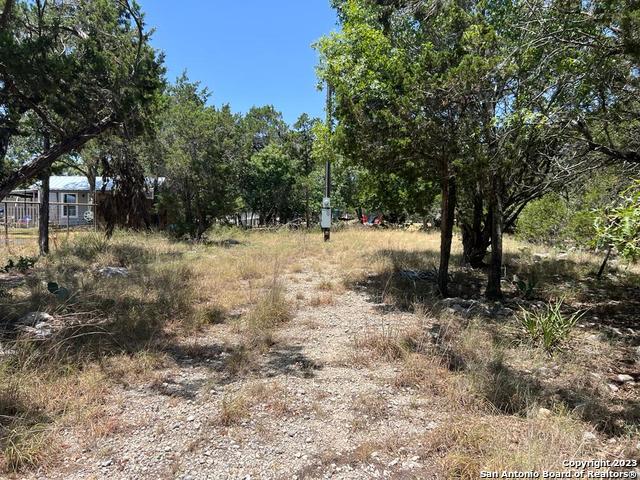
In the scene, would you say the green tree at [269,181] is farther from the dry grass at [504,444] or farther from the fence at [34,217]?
the dry grass at [504,444]

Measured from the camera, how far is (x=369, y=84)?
7.15 meters

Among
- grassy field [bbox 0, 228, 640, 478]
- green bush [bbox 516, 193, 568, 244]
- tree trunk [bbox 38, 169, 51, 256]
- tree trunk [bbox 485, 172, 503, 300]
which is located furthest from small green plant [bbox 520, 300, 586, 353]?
tree trunk [bbox 38, 169, 51, 256]

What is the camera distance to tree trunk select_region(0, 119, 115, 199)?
6031 mm

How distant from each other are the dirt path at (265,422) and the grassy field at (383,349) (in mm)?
132

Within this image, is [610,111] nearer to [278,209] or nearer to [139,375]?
[139,375]

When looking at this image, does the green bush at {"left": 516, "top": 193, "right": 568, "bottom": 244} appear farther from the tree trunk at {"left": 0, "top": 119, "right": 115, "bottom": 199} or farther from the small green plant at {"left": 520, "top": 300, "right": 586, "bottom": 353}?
the tree trunk at {"left": 0, "top": 119, "right": 115, "bottom": 199}

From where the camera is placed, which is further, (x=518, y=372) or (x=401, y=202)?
(x=401, y=202)

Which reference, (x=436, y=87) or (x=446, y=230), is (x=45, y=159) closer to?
(x=436, y=87)

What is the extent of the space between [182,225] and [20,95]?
10669 millimetres

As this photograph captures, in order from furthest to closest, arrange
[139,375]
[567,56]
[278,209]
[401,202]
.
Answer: [278,209] < [401,202] < [567,56] < [139,375]

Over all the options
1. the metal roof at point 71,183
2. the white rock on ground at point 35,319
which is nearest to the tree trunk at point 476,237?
the white rock on ground at point 35,319

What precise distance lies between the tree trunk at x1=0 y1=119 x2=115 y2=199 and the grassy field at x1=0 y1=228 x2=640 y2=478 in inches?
65.3

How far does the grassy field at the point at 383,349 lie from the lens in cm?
312

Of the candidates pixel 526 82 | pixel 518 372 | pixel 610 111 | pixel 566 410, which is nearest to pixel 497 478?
pixel 566 410
